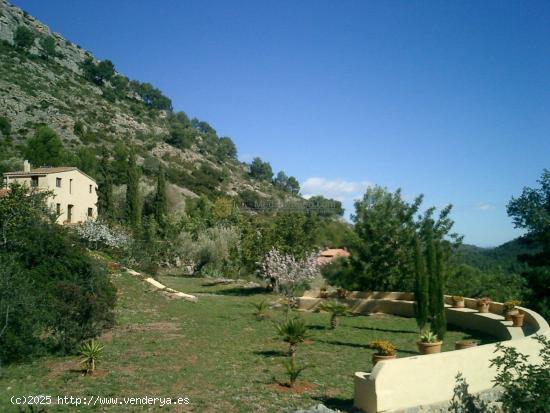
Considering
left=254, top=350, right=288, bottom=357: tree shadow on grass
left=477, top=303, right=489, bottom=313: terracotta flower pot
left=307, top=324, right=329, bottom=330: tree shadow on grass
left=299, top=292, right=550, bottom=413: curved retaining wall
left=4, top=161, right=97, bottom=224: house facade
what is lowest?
left=254, top=350, right=288, bottom=357: tree shadow on grass

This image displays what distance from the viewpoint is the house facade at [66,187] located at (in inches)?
1548

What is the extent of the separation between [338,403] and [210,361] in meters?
4.56

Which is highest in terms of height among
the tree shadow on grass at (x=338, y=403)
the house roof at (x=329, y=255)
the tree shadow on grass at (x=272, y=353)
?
the house roof at (x=329, y=255)

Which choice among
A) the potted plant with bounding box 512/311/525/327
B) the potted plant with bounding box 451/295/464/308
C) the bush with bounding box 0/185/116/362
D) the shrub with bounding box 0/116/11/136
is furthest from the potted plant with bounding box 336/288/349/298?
the shrub with bounding box 0/116/11/136

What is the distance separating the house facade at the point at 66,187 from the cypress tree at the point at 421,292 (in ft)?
99.8

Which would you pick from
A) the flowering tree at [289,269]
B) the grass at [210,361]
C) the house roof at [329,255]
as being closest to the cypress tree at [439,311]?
the grass at [210,361]

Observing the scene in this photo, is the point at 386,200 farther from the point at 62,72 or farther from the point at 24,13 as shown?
the point at 24,13

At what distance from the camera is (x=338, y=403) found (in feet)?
34.1

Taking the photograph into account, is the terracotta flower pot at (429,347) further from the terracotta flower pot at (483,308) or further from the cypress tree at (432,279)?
the terracotta flower pot at (483,308)

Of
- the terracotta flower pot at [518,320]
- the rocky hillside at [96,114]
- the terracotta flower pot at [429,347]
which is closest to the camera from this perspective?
the terracotta flower pot at [429,347]

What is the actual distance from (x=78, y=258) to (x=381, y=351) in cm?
1059

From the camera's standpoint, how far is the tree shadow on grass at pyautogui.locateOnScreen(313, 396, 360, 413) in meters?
9.95

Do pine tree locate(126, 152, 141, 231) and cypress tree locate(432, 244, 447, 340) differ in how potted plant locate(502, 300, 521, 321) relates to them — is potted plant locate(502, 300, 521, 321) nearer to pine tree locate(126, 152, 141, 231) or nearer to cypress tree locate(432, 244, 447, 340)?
cypress tree locate(432, 244, 447, 340)

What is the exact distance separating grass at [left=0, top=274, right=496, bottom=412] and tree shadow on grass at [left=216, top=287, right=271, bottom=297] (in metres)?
7.86
